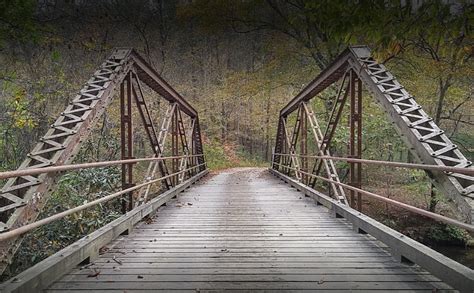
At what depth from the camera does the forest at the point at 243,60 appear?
301 centimetres

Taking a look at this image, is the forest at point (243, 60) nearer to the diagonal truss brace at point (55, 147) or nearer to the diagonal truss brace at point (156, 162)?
the diagonal truss brace at point (55, 147)

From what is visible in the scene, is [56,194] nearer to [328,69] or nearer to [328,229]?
[328,229]

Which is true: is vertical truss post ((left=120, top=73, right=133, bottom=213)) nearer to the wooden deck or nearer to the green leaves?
the wooden deck

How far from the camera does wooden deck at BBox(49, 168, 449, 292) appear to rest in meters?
3.15

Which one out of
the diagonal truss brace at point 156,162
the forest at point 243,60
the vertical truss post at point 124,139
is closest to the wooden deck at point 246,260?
the diagonal truss brace at point 156,162

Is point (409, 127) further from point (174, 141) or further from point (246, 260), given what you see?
point (174, 141)

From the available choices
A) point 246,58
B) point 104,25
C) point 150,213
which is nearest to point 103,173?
point 150,213

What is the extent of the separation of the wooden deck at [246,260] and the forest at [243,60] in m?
1.26

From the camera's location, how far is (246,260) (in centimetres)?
384

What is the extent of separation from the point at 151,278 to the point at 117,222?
1.66 metres

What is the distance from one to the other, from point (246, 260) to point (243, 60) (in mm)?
13972

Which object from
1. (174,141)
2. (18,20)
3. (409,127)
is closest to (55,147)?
(18,20)

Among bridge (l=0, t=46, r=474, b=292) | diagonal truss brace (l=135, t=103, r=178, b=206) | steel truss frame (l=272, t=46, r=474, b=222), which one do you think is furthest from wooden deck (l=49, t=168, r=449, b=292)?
steel truss frame (l=272, t=46, r=474, b=222)

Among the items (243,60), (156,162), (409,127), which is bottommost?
(156,162)
